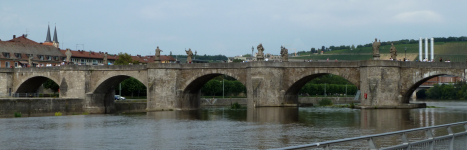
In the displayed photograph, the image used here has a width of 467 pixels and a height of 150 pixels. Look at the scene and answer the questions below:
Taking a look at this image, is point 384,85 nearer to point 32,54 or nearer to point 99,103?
point 99,103

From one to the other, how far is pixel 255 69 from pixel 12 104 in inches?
821

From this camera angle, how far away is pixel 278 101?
46594 mm

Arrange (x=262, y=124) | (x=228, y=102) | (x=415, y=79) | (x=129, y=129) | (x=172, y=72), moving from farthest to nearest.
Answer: (x=228, y=102) < (x=172, y=72) < (x=415, y=79) < (x=262, y=124) < (x=129, y=129)

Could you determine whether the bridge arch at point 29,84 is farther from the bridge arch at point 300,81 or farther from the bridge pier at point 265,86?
the bridge arch at point 300,81

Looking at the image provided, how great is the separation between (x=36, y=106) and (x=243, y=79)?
1836cm

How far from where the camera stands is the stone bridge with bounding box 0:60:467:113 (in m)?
42.8

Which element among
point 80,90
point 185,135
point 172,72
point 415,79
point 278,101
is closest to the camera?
point 185,135

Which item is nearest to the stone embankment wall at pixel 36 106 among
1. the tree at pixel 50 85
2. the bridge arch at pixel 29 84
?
the bridge arch at pixel 29 84

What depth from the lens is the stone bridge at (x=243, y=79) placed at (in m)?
42.8

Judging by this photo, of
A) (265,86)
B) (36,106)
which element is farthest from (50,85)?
(265,86)

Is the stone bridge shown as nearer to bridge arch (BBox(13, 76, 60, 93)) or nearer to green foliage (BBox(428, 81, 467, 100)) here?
bridge arch (BBox(13, 76, 60, 93))

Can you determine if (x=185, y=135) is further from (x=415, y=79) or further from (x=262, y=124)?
(x=415, y=79)

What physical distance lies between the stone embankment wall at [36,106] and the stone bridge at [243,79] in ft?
10.2

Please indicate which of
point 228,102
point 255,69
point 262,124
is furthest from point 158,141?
point 228,102
